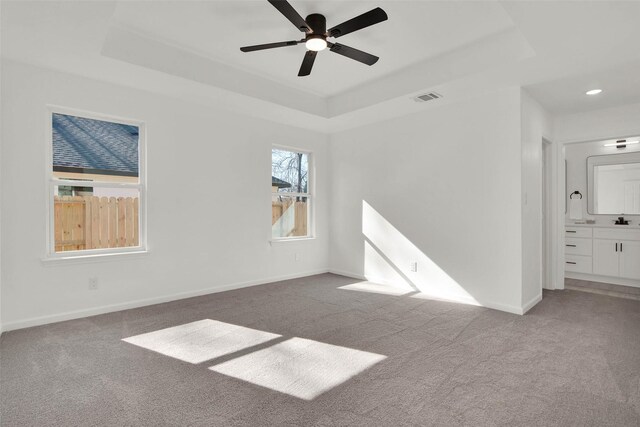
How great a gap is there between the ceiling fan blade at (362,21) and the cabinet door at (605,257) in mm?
5060

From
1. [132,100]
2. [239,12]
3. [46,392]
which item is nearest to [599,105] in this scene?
[239,12]

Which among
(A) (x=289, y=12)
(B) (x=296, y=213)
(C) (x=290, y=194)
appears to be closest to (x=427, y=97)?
(A) (x=289, y=12)

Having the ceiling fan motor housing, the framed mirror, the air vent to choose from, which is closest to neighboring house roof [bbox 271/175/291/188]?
the air vent

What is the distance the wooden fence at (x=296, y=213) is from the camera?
527 cm

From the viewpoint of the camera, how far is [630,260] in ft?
15.8

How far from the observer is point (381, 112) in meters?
4.63

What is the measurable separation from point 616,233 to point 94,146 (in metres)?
7.11

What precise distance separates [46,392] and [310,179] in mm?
4355

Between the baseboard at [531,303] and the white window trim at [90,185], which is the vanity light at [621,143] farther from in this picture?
the white window trim at [90,185]

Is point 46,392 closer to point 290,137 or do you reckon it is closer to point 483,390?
point 483,390

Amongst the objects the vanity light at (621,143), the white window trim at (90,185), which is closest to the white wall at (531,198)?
the vanity light at (621,143)

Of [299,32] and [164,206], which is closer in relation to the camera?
[299,32]

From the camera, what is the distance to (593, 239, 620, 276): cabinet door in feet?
16.3

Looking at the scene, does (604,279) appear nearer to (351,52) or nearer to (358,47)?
(358,47)
